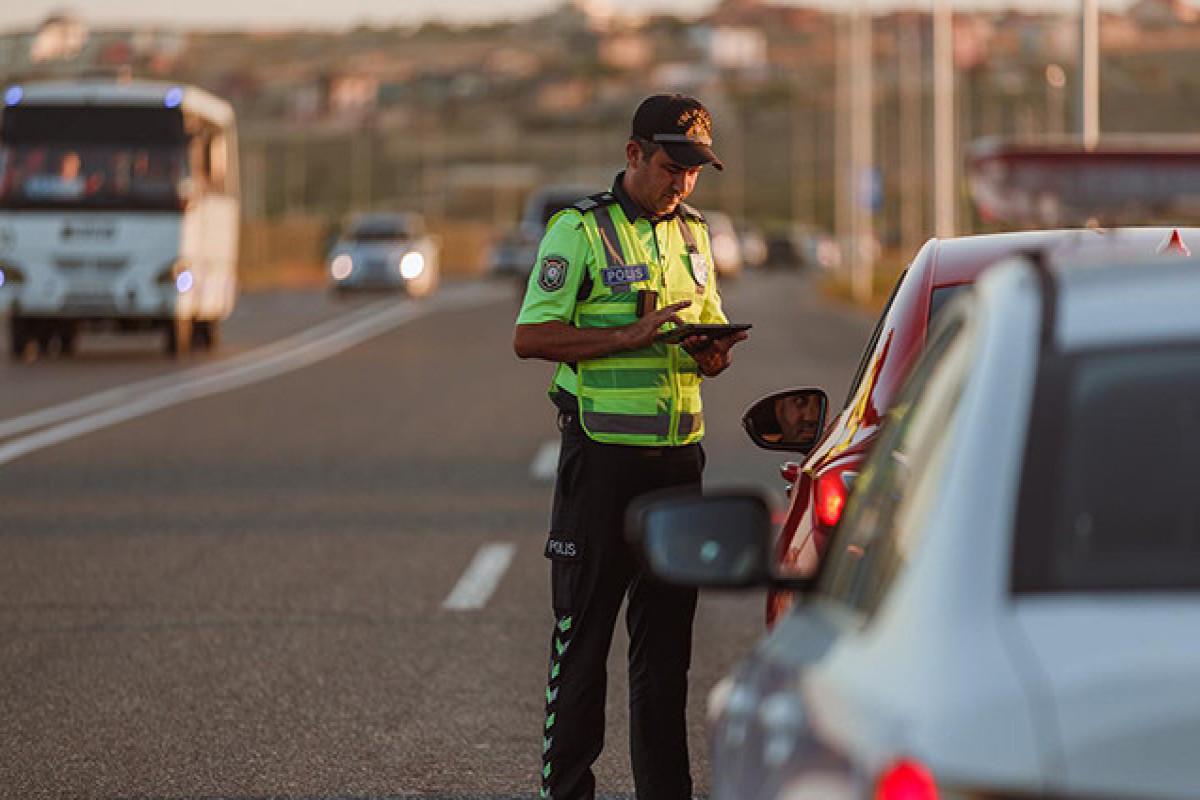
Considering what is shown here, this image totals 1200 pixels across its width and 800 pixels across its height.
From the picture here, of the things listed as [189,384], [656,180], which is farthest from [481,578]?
[189,384]

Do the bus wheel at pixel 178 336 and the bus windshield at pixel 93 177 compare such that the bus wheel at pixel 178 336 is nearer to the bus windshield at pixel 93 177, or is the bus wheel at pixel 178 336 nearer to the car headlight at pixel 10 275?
the bus windshield at pixel 93 177

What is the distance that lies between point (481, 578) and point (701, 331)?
5.86m

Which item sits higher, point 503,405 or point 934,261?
point 934,261

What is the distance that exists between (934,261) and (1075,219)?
882 millimetres

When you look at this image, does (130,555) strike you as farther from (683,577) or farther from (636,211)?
(683,577)

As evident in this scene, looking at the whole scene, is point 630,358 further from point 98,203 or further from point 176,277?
point 98,203

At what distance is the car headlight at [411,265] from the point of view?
54.5 meters

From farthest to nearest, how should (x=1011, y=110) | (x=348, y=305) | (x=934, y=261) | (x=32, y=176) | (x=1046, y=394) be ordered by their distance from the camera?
(x=1011, y=110) < (x=348, y=305) < (x=32, y=176) < (x=934, y=261) < (x=1046, y=394)

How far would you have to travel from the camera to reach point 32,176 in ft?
98.0

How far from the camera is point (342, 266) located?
54312 mm

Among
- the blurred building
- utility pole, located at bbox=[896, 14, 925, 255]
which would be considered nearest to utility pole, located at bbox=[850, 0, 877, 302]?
utility pole, located at bbox=[896, 14, 925, 255]

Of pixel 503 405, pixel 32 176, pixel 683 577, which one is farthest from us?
pixel 32 176

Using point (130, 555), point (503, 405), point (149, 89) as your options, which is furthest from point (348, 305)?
point (130, 555)

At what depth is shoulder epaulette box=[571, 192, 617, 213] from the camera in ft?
19.9
